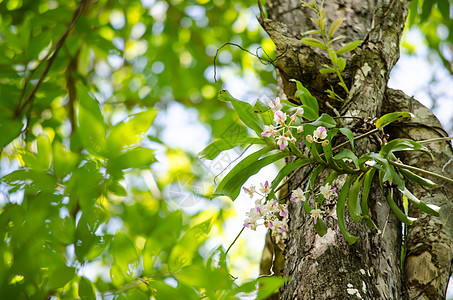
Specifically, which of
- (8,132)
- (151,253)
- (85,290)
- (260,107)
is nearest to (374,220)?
(260,107)

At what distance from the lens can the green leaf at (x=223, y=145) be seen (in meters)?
0.81

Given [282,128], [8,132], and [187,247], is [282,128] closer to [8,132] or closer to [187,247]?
[187,247]

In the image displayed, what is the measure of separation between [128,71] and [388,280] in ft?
7.89

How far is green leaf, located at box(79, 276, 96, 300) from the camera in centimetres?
59

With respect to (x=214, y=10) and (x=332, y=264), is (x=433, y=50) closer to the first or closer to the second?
(x=214, y=10)

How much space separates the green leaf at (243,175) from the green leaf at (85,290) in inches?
11.9

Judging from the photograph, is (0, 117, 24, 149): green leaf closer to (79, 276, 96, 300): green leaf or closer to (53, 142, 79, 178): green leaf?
(53, 142, 79, 178): green leaf

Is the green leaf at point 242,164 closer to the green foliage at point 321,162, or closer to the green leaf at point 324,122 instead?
the green foliage at point 321,162

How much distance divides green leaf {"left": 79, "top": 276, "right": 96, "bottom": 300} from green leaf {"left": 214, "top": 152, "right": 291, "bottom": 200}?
0.30 metres

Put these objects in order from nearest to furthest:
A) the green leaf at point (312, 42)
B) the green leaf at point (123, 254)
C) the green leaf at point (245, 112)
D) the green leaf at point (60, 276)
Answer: the green leaf at point (60, 276)
the green leaf at point (123, 254)
the green leaf at point (245, 112)
the green leaf at point (312, 42)

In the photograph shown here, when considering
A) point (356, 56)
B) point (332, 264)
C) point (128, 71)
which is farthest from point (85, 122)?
point (128, 71)

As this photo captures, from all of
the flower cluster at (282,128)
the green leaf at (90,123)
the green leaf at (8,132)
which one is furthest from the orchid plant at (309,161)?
the green leaf at (8,132)

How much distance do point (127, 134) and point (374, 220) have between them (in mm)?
566

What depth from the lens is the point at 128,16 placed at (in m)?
2.57
